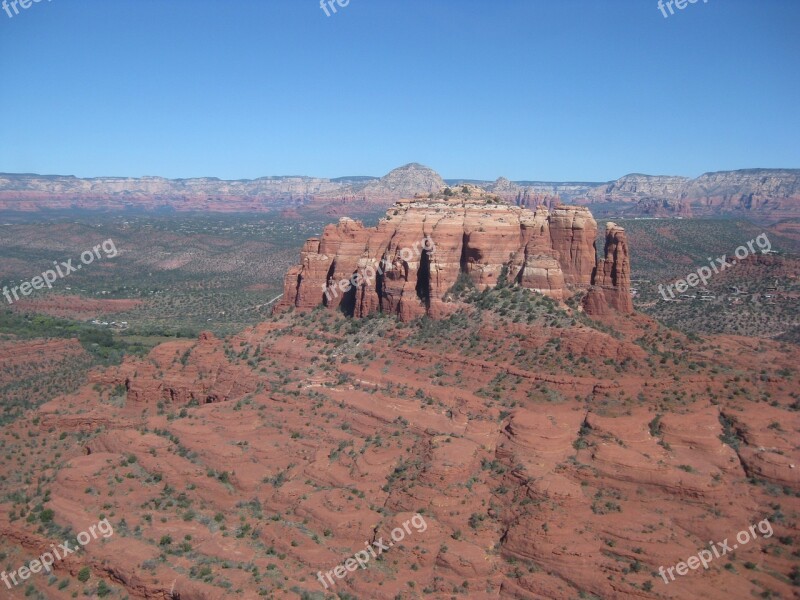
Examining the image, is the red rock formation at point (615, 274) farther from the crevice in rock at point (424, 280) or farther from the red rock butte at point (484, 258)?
the crevice in rock at point (424, 280)

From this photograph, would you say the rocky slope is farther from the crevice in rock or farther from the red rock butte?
the crevice in rock

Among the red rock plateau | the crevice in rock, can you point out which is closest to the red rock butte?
the crevice in rock

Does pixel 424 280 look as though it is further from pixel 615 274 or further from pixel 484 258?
pixel 615 274

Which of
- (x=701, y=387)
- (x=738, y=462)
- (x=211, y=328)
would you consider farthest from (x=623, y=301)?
(x=211, y=328)

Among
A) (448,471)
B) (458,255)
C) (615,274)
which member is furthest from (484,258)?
(448,471)

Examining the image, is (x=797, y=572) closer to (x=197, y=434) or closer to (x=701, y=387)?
(x=701, y=387)

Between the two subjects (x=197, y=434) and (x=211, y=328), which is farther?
(x=211, y=328)
